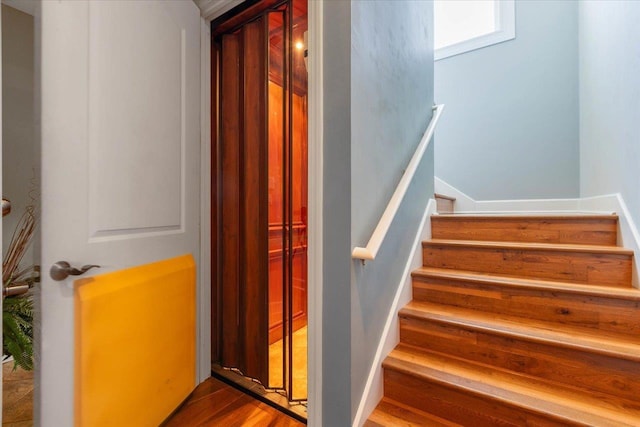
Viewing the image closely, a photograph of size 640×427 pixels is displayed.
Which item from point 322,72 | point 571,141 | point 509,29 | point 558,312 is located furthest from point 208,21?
point 571,141

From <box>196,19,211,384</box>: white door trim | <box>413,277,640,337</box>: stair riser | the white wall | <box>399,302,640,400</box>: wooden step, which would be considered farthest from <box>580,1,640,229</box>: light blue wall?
the white wall

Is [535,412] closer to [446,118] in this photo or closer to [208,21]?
[208,21]

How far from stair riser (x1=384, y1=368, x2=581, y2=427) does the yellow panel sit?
1003 mm

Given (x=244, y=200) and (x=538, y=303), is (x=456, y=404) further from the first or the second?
(x=244, y=200)

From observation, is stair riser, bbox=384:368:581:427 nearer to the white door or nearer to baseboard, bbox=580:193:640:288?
baseboard, bbox=580:193:640:288

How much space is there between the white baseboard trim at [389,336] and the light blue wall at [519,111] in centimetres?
152

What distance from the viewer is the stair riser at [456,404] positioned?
1066mm

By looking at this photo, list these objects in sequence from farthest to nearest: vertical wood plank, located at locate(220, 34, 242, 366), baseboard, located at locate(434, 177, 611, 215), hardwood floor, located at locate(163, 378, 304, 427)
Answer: baseboard, located at locate(434, 177, 611, 215)
vertical wood plank, located at locate(220, 34, 242, 366)
hardwood floor, located at locate(163, 378, 304, 427)

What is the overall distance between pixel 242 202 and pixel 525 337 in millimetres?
1553

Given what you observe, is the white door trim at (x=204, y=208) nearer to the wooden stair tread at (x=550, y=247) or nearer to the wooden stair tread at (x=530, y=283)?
the wooden stair tread at (x=530, y=283)

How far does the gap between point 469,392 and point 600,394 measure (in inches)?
19.2

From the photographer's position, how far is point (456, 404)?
1.18m

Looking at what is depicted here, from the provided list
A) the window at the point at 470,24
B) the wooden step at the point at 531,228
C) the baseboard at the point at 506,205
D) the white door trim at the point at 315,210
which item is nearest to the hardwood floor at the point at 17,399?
the white door trim at the point at 315,210

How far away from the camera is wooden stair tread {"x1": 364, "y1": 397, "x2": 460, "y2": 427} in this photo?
1.19 meters
